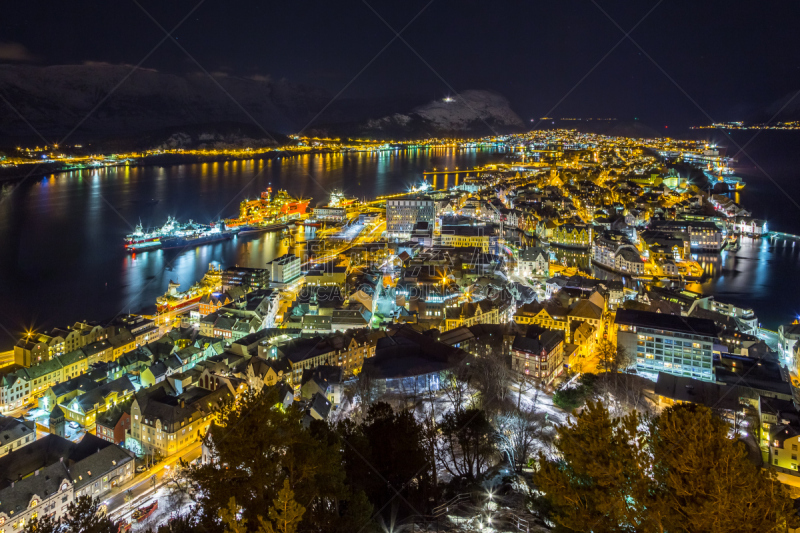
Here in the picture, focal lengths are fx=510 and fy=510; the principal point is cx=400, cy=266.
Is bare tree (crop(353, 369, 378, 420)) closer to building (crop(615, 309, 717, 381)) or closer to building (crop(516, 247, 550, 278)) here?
building (crop(615, 309, 717, 381))

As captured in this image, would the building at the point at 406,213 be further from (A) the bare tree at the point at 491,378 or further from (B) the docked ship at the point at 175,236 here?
(A) the bare tree at the point at 491,378

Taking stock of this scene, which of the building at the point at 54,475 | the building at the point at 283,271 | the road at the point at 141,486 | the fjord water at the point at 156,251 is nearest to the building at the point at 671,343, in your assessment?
the fjord water at the point at 156,251

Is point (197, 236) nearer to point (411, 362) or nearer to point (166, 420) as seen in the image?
point (166, 420)

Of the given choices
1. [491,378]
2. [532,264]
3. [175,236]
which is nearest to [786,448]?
[491,378]

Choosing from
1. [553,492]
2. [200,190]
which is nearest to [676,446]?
[553,492]

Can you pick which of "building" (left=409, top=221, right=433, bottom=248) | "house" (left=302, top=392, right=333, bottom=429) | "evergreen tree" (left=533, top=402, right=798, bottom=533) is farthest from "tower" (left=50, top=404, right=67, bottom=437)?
"building" (left=409, top=221, right=433, bottom=248)

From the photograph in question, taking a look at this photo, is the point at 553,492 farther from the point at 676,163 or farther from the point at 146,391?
the point at 676,163
